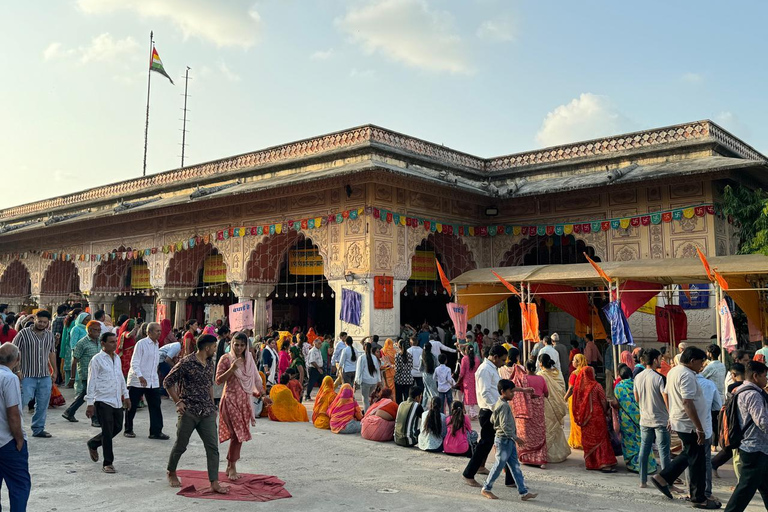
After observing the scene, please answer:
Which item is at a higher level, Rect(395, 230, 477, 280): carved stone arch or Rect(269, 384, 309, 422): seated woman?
Rect(395, 230, 477, 280): carved stone arch

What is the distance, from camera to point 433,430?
7.04 m

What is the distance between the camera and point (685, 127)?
12.8m

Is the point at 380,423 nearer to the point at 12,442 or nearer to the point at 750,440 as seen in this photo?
the point at 750,440

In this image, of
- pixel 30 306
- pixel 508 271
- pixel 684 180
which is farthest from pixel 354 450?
pixel 30 306

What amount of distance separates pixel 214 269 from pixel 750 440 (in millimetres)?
15459

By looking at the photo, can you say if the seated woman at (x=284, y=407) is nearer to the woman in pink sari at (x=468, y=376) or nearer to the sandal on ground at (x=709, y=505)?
the woman in pink sari at (x=468, y=376)

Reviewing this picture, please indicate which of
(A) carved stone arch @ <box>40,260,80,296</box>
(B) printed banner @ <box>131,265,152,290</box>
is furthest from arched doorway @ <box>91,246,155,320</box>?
(A) carved stone arch @ <box>40,260,80,296</box>

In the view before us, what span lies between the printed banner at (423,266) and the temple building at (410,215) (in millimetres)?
53

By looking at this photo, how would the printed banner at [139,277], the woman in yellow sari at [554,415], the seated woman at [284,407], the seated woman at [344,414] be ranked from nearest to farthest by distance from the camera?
the woman in yellow sari at [554,415] → the seated woman at [344,414] → the seated woman at [284,407] → the printed banner at [139,277]

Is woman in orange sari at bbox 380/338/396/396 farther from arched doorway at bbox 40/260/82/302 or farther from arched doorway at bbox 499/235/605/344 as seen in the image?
arched doorway at bbox 40/260/82/302

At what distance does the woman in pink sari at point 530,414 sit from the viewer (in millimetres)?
6305

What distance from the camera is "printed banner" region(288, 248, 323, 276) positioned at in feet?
50.2

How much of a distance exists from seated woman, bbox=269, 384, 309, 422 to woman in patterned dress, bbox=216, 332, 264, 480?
3.37m

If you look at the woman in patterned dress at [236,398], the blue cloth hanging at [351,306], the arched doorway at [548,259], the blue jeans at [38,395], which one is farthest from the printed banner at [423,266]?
the woman in patterned dress at [236,398]
